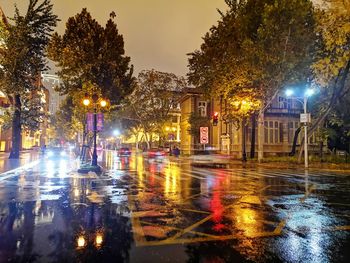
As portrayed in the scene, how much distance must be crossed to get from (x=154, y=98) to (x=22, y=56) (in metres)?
30.4

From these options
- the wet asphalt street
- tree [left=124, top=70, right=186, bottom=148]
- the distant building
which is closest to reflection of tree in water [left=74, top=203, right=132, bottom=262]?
the wet asphalt street

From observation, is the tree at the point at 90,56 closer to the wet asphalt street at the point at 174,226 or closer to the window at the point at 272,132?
the wet asphalt street at the point at 174,226

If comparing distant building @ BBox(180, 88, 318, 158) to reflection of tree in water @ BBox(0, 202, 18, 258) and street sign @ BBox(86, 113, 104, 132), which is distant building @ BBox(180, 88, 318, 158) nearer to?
street sign @ BBox(86, 113, 104, 132)

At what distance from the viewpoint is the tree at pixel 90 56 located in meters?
29.7

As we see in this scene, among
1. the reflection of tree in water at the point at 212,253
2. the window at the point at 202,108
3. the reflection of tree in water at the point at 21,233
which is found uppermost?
the window at the point at 202,108

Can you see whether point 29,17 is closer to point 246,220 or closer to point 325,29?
point 325,29

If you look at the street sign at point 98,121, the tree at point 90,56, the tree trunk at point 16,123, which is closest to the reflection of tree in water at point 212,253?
the street sign at point 98,121

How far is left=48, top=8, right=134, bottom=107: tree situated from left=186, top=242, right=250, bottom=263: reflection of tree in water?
25.9 metres

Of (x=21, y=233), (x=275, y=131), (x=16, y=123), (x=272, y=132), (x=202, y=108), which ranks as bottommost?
(x=21, y=233)

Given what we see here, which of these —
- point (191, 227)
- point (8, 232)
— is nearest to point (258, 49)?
point (191, 227)

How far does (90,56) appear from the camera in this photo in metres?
30.1

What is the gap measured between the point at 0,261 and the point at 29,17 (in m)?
32.2

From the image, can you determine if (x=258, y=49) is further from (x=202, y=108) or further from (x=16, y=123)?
(x=202, y=108)

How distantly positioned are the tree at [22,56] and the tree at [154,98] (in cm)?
2490
